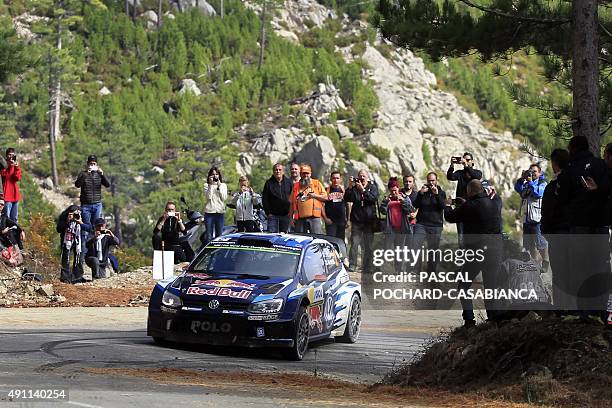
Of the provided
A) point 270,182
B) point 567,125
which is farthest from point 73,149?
point 567,125

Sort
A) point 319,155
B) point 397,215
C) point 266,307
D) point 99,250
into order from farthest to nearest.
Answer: point 319,155
point 99,250
point 397,215
point 266,307

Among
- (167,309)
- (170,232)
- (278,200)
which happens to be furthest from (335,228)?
(167,309)

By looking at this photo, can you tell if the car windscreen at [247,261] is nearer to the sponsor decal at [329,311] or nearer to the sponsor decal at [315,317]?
the sponsor decal at [315,317]

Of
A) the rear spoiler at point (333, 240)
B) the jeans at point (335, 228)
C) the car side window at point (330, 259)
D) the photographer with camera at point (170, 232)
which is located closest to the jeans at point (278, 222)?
the jeans at point (335, 228)

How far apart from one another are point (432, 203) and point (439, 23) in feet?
26.0

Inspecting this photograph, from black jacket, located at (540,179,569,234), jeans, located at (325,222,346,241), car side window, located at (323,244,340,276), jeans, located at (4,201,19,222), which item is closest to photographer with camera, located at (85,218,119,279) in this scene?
jeans, located at (4,201,19,222)

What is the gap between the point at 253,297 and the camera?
14.1 m

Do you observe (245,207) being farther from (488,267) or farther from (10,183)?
(488,267)

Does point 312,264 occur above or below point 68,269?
above

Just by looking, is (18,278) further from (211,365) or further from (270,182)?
(211,365)

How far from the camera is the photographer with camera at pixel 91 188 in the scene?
23469mm

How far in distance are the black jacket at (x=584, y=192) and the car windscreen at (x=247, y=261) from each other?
4103mm

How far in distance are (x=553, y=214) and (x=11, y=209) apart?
14.0m

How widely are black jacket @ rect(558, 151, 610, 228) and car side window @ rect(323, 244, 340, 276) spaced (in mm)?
4521
